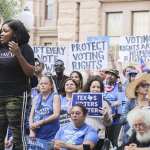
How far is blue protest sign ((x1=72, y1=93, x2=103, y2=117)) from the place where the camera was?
296 inches

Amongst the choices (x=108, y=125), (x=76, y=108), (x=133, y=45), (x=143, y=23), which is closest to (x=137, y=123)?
(x=76, y=108)

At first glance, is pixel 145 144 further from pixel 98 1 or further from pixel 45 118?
pixel 98 1

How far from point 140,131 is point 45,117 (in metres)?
2.05

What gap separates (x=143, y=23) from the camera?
27.8 m

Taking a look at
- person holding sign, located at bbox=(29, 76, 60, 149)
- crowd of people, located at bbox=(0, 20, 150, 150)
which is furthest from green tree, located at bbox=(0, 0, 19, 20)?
person holding sign, located at bbox=(29, 76, 60, 149)

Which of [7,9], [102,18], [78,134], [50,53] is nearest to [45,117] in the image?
[78,134]

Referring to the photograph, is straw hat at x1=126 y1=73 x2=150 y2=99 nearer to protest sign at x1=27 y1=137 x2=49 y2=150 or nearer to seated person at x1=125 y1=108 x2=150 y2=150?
seated person at x1=125 y1=108 x2=150 y2=150

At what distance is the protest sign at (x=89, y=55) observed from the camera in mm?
11430

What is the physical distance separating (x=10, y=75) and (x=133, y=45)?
7.26 m

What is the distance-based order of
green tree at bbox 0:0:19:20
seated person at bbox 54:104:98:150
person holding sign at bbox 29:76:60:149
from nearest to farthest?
seated person at bbox 54:104:98:150
person holding sign at bbox 29:76:60:149
green tree at bbox 0:0:19:20

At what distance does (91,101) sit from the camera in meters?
7.53

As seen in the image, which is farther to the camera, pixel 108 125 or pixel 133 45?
pixel 133 45

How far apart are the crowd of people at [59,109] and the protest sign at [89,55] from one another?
1383 mm

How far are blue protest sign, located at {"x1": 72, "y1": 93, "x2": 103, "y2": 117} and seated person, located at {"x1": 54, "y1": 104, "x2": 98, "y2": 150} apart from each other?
15.7 inches
